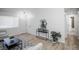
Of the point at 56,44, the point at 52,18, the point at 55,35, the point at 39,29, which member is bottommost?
the point at 56,44

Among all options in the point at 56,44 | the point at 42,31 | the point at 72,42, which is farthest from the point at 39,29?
Answer: the point at 72,42

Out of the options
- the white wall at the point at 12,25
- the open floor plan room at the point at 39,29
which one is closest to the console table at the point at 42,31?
the open floor plan room at the point at 39,29

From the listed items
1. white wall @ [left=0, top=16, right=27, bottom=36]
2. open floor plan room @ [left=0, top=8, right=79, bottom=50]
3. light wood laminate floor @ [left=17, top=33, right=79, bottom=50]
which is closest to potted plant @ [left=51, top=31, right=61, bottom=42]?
open floor plan room @ [left=0, top=8, right=79, bottom=50]

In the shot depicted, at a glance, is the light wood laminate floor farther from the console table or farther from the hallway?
the console table

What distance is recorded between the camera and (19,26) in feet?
6.12

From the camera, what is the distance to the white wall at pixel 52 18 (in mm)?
1829

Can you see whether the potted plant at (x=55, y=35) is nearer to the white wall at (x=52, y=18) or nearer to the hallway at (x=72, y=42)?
the white wall at (x=52, y=18)

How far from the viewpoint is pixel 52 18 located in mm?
1845

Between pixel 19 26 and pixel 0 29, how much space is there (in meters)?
0.39

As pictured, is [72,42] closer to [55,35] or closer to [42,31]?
[55,35]

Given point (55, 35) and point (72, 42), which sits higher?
point (55, 35)
